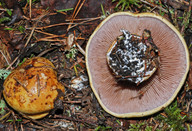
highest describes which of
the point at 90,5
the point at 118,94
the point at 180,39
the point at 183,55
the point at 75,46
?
the point at 90,5

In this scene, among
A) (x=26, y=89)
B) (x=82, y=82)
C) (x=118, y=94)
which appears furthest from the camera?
(x=82, y=82)

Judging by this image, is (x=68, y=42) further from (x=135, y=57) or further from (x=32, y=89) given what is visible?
(x=135, y=57)

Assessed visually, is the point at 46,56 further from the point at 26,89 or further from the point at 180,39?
the point at 180,39

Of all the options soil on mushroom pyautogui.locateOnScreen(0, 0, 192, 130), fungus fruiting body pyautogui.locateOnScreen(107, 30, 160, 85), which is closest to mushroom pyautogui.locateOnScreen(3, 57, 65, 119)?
soil on mushroom pyautogui.locateOnScreen(0, 0, 192, 130)

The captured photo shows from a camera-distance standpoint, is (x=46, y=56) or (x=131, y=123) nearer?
(x=131, y=123)

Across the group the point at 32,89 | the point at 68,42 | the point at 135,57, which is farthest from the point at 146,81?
the point at 32,89

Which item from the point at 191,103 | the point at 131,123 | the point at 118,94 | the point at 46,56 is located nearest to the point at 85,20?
the point at 46,56

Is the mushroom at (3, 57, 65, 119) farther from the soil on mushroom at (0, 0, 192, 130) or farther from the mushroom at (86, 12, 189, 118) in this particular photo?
the mushroom at (86, 12, 189, 118)
